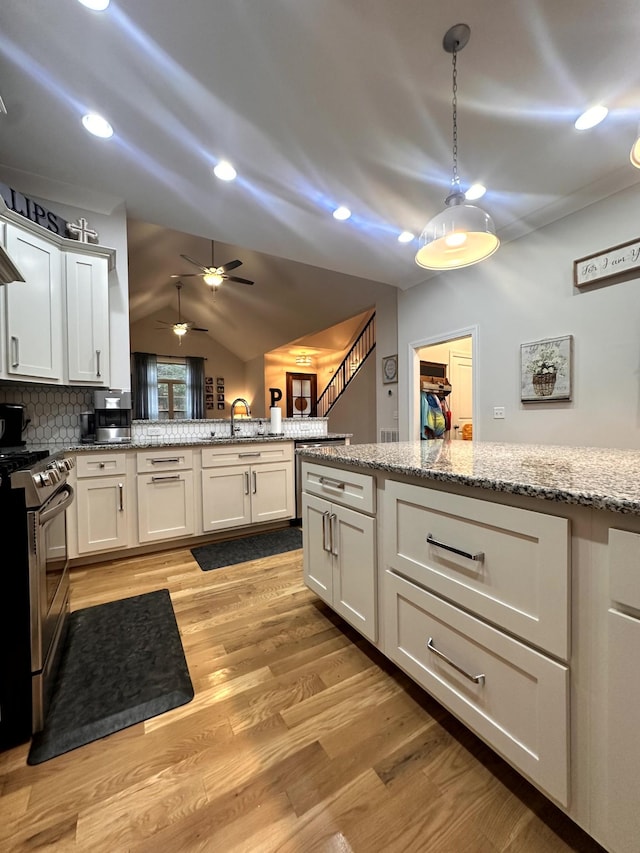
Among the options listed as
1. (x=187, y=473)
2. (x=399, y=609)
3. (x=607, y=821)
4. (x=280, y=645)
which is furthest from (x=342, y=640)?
(x=187, y=473)

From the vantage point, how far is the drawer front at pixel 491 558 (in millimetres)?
793

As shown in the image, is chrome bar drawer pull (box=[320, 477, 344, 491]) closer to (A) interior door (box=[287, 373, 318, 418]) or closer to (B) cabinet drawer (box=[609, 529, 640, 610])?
(B) cabinet drawer (box=[609, 529, 640, 610])

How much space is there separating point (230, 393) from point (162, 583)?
26.9 feet

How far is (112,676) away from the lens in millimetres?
1455

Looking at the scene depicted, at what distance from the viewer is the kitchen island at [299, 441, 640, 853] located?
698mm

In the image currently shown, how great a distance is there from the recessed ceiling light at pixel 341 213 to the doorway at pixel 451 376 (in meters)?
1.87

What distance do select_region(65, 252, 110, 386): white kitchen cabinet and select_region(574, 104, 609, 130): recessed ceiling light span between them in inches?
133

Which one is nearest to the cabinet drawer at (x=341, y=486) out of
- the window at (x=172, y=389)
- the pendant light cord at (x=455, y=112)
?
the pendant light cord at (x=455, y=112)

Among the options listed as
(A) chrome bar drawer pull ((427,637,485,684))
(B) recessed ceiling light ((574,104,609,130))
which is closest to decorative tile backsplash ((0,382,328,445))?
(A) chrome bar drawer pull ((427,637,485,684))

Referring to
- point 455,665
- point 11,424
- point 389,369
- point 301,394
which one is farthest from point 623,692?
point 301,394

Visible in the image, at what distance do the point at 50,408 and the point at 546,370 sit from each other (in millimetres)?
4205

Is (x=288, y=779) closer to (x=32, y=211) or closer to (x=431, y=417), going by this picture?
(x=32, y=211)

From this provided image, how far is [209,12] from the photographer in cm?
157

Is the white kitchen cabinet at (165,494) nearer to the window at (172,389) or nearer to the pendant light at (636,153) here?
the pendant light at (636,153)
